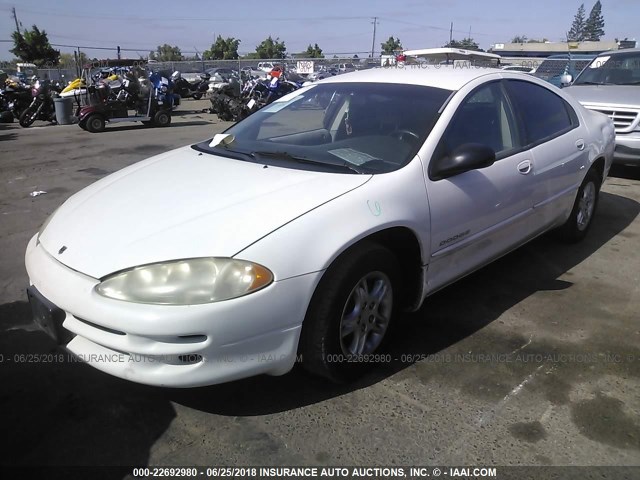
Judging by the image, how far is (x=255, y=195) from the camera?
2537 millimetres

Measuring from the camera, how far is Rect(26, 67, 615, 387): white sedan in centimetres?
217

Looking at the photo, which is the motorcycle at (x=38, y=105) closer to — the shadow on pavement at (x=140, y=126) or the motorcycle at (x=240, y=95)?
the shadow on pavement at (x=140, y=126)

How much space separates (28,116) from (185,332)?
13745 mm

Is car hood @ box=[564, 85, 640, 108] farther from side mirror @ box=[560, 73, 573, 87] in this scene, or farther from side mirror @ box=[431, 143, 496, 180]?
side mirror @ box=[431, 143, 496, 180]

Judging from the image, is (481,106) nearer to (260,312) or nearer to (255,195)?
(255,195)

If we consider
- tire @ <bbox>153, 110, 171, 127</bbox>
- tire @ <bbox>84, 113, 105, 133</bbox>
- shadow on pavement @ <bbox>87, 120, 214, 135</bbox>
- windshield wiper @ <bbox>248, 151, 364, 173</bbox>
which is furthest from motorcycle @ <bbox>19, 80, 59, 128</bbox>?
windshield wiper @ <bbox>248, 151, 364, 173</bbox>

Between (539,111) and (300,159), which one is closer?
(300,159)

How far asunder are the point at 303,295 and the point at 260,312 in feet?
0.68

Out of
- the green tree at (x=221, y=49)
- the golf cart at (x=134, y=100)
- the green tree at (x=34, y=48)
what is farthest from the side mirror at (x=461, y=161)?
the green tree at (x=221, y=49)

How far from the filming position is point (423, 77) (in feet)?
11.2

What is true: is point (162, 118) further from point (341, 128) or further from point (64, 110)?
point (341, 128)

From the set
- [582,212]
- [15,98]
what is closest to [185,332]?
[582,212]

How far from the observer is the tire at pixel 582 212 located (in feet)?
14.7

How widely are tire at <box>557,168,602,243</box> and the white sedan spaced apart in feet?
2.08
